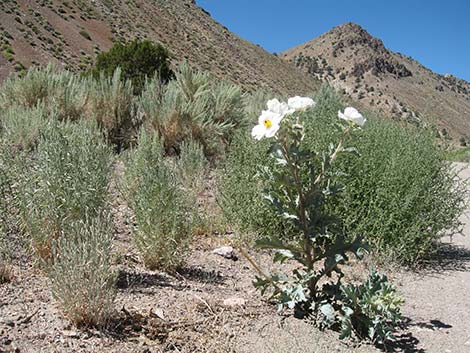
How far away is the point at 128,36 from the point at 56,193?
4140 cm

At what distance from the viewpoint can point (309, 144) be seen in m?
6.07

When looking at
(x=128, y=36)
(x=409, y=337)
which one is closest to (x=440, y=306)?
(x=409, y=337)

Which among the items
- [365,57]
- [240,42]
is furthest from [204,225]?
[365,57]

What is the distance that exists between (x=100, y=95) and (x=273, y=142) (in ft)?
22.1

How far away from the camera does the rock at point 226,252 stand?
195 inches

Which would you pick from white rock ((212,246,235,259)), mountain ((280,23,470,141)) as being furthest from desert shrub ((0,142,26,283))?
mountain ((280,23,470,141))

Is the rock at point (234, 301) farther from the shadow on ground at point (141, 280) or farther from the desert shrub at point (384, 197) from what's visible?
the desert shrub at point (384, 197)

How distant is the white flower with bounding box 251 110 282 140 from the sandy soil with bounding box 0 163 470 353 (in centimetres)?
125

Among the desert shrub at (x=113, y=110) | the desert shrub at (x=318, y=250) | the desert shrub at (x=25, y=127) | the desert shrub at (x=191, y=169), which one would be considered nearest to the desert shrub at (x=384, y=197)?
the desert shrub at (x=191, y=169)

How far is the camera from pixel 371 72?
8806 cm

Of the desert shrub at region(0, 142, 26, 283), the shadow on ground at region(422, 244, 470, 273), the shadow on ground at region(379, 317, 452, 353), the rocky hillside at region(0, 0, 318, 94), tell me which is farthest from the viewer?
the rocky hillside at region(0, 0, 318, 94)

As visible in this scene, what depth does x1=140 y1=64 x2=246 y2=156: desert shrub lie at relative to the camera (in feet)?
30.0

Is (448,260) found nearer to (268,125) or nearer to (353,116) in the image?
(353,116)

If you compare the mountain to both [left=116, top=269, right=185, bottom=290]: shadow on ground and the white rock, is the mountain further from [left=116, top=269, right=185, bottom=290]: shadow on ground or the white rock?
[left=116, top=269, right=185, bottom=290]: shadow on ground
